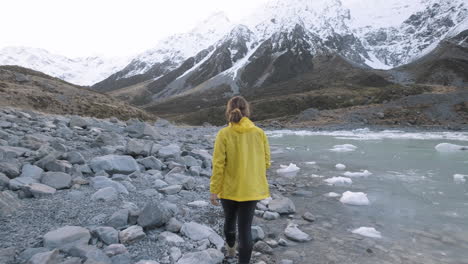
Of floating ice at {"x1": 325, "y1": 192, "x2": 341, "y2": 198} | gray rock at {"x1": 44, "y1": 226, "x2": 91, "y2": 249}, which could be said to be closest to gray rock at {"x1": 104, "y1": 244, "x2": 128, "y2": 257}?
gray rock at {"x1": 44, "y1": 226, "x2": 91, "y2": 249}

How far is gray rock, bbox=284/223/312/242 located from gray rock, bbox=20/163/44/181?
541cm

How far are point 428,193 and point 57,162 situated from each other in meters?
10.7

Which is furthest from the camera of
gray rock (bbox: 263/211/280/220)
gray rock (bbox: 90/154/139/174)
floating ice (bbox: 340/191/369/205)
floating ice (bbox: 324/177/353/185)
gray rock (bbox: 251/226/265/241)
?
floating ice (bbox: 324/177/353/185)

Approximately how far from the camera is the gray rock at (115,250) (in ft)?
15.1

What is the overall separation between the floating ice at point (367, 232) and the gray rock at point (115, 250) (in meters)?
4.80

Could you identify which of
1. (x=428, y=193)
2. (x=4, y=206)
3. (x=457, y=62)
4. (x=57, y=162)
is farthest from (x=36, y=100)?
(x=457, y=62)

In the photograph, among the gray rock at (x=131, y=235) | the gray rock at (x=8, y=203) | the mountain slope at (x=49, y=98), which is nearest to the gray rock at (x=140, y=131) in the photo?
the gray rock at (x=8, y=203)

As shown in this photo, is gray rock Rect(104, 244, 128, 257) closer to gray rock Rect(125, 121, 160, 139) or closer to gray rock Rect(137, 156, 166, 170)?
gray rock Rect(137, 156, 166, 170)

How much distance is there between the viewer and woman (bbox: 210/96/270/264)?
446 centimetres

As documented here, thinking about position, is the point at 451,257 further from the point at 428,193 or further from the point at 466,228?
the point at 428,193

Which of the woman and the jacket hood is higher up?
the jacket hood

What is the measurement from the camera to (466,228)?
286 inches

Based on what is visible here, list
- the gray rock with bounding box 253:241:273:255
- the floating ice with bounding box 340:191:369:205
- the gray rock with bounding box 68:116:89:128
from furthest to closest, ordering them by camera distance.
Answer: the gray rock with bounding box 68:116:89:128, the floating ice with bounding box 340:191:369:205, the gray rock with bounding box 253:241:273:255

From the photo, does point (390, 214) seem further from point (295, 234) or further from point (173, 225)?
point (173, 225)
